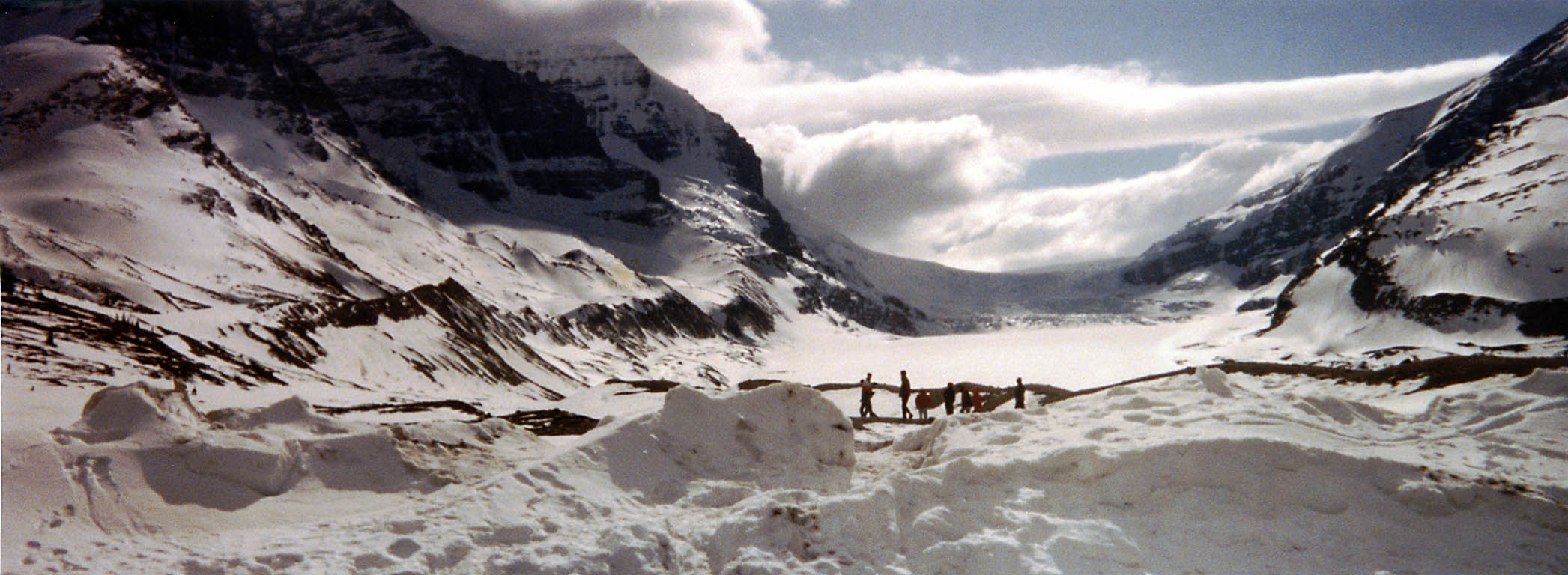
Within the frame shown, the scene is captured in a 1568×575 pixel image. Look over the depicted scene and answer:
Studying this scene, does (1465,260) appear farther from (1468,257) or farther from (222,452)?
(222,452)

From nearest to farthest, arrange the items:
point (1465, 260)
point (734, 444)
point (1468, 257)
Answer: point (734, 444) → point (1465, 260) → point (1468, 257)

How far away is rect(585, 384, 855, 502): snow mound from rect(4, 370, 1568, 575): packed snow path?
0.12 feet

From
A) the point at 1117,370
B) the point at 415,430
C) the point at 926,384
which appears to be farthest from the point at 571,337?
the point at 415,430

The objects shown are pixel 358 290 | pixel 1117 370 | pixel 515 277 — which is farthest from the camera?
pixel 515 277

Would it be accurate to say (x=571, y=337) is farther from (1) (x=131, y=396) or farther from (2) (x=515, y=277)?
(1) (x=131, y=396)

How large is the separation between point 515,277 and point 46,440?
105 metres

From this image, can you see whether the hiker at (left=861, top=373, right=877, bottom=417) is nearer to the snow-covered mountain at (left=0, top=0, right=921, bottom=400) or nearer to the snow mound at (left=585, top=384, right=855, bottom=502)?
the snow mound at (left=585, top=384, right=855, bottom=502)

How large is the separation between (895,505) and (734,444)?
285 centimetres

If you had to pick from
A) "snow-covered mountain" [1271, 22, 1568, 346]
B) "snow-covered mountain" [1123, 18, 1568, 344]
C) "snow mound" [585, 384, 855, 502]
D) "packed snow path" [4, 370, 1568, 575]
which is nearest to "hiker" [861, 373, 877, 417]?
"snow mound" [585, 384, 855, 502]

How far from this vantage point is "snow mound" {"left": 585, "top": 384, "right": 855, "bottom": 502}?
11750 mm

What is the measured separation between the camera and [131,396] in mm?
10039

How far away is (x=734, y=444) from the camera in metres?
12.8

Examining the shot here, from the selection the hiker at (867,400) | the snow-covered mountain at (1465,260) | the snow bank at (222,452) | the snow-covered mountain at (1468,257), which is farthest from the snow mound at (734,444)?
the snow-covered mountain at (1468,257)

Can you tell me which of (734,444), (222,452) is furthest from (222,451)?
(734,444)
